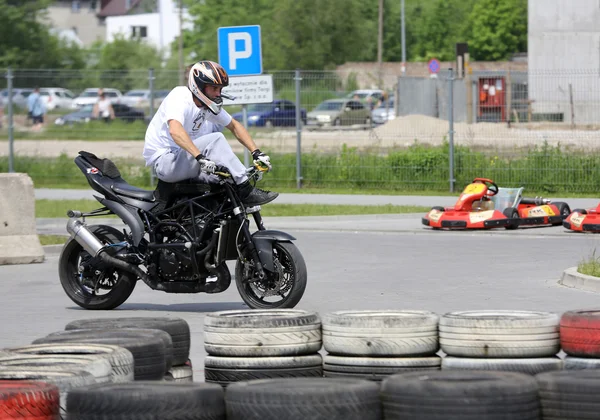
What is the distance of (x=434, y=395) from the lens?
514 centimetres

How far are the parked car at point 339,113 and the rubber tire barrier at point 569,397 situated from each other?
21.2 metres

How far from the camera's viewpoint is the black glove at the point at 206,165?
33.1 feet

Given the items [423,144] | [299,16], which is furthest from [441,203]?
[299,16]

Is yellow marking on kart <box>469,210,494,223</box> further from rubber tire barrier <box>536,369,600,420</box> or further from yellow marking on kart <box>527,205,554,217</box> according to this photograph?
rubber tire barrier <box>536,369,600,420</box>

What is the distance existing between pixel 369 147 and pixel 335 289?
14.4 m

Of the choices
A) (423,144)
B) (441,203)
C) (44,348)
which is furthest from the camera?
(423,144)

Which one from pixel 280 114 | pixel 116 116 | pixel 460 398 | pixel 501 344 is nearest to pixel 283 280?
pixel 501 344

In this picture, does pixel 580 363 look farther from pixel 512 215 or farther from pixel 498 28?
pixel 498 28

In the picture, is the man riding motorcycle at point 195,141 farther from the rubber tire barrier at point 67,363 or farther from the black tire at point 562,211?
the black tire at point 562,211

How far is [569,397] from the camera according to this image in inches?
210

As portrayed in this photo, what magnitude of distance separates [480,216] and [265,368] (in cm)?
1199

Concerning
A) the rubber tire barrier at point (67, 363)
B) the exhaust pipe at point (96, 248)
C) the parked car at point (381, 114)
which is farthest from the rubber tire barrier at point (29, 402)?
the parked car at point (381, 114)

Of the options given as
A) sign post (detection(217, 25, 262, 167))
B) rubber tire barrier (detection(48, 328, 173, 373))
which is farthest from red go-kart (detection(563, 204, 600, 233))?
rubber tire barrier (detection(48, 328, 173, 373))

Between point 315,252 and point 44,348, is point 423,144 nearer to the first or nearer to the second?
point 315,252
